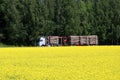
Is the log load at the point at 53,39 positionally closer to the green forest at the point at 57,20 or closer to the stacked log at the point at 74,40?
the green forest at the point at 57,20

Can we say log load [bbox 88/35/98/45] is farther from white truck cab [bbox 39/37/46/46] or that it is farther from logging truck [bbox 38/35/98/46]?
white truck cab [bbox 39/37/46/46]

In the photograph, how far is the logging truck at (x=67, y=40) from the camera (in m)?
87.1

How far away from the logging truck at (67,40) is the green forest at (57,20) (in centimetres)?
194

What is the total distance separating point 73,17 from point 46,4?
7344mm

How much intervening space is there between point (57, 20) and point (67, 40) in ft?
21.7

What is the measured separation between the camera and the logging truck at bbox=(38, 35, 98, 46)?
87106 millimetres

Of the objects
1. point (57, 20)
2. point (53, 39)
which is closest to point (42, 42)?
point (53, 39)

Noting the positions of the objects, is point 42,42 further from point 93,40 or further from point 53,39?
point 93,40

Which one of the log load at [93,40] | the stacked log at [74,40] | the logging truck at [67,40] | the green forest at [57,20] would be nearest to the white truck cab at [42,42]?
the logging truck at [67,40]

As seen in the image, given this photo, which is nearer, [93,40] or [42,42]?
→ [42,42]

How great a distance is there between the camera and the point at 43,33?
90.6 metres

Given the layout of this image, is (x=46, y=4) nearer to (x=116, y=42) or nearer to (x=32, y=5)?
(x=32, y=5)

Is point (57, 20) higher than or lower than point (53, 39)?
higher

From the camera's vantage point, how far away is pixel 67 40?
297 feet
